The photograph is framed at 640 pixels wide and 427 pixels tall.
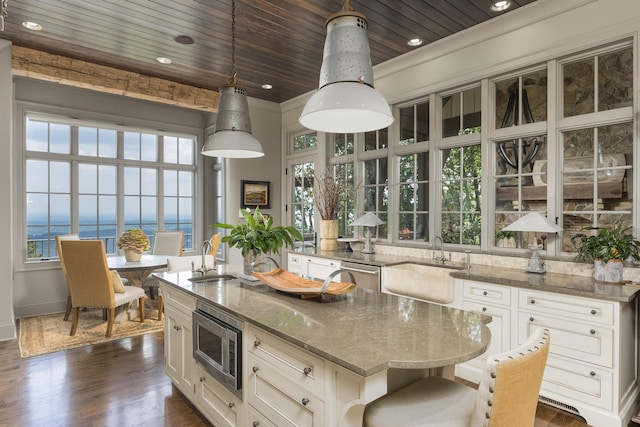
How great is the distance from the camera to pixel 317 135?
5.47 metres

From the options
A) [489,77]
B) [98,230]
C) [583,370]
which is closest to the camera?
[583,370]

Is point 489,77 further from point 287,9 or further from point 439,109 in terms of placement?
point 287,9

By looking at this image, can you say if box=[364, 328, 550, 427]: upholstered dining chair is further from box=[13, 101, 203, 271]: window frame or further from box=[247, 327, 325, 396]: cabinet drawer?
box=[13, 101, 203, 271]: window frame

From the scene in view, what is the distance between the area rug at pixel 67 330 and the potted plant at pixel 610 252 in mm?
4338

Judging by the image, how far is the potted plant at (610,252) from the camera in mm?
2516

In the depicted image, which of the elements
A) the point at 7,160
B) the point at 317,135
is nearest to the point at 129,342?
the point at 7,160

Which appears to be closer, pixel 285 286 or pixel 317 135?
pixel 285 286

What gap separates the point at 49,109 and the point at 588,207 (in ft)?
21.2

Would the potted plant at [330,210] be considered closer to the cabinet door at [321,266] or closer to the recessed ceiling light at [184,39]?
the cabinet door at [321,266]

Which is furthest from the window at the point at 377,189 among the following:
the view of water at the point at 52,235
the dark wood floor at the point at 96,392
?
the view of water at the point at 52,235

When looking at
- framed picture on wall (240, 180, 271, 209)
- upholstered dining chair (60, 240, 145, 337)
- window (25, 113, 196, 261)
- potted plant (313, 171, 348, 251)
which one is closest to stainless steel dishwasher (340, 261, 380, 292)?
potted plant (313, 171, 348, 251)

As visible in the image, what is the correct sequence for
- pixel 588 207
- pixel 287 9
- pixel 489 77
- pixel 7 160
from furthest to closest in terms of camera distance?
pixel 7 160, pixel 489 77, pixel 287 9, pixel 588 207

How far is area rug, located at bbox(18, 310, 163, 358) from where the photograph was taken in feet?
12.5

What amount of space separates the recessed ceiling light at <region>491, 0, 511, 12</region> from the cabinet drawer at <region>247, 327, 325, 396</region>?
3142 millimetres
